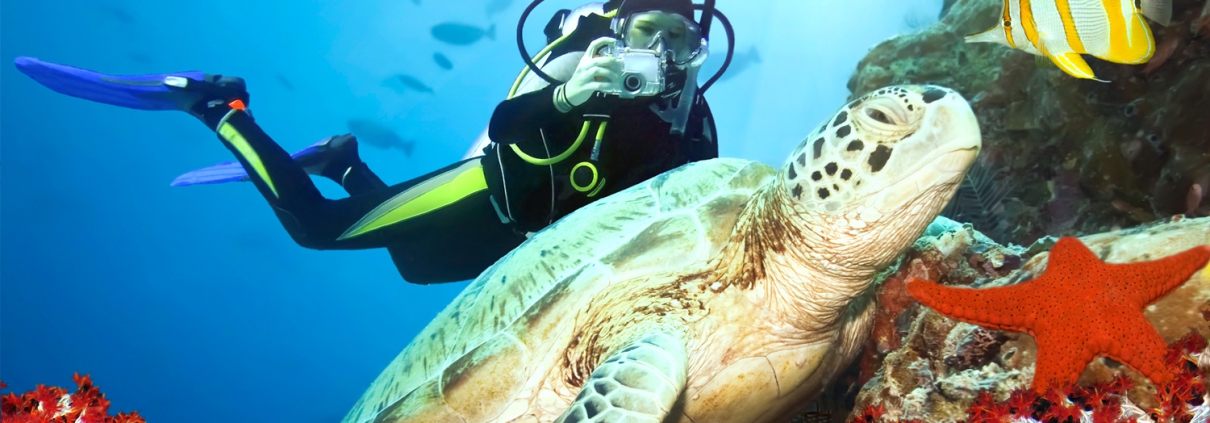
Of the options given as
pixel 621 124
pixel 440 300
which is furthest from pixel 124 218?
pixel 621 124

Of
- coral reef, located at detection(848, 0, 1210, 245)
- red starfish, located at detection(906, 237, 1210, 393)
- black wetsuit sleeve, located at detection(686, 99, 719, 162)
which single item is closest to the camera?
red starfish, located at detection(906, 237, 1210, 393)

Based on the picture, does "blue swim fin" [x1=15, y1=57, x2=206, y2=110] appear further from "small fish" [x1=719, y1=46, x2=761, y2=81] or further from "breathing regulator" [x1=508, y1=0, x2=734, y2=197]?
"small fish" [x1=719, y1=46, x2=761, y2=81]

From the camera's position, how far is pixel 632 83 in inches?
97.3

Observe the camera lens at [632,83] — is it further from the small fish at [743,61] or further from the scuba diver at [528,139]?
the small fish at [743,61]

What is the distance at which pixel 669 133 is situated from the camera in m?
2.91

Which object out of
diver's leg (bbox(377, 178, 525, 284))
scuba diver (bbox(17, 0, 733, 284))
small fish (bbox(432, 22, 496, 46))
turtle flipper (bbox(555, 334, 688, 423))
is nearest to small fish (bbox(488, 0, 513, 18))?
small fish (bbox(432, 22, 496, 46))

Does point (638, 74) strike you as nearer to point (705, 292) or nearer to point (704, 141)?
point (704, 141)

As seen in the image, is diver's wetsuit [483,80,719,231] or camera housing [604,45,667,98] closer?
camera housing [604,45,667,98]

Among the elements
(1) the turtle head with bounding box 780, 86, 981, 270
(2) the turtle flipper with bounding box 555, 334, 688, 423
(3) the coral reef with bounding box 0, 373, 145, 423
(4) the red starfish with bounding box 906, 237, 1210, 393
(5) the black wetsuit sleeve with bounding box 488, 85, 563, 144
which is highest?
(5) the black wetsuit sleeve with bounding box 488, 85, 563, 144

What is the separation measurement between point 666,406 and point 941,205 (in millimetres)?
915

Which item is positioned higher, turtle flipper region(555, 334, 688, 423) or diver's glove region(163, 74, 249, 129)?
diver's glove region(163, 74, 249, 129)

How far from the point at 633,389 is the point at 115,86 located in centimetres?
514

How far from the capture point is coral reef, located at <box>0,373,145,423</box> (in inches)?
47.2

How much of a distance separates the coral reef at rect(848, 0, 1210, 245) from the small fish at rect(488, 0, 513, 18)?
1199 inches
